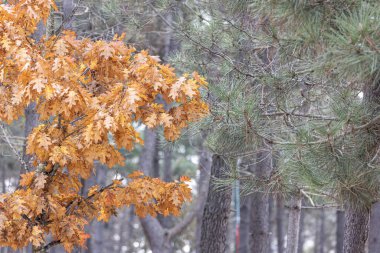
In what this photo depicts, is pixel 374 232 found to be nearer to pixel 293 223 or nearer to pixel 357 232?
pixel 357 232

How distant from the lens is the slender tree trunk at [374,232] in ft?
21.4

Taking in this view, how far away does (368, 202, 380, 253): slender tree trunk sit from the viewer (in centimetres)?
652

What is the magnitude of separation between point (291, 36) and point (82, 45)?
81.0 inches

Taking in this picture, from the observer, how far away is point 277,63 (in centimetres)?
709

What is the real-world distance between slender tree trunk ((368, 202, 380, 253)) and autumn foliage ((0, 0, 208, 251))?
6.32 feet

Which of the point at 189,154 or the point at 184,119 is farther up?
the point at 189,154

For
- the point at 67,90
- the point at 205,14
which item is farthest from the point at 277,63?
the point at 67,90

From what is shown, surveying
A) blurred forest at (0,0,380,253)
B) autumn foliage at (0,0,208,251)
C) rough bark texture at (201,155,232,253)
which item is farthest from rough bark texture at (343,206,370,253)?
rough bark texture at (201,155,232,253)

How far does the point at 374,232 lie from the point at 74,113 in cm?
323

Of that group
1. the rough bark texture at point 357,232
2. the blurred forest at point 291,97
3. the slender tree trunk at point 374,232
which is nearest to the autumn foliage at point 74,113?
the blurred forest at point 291,97

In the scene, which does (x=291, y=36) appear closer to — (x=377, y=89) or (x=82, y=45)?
(x=377, y=89)

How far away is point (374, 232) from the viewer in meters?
6.58

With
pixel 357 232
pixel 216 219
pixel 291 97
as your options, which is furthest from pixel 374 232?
pixel 216 219

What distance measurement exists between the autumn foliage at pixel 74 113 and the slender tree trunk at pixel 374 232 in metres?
A: 1.93
